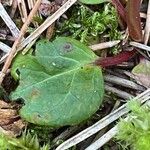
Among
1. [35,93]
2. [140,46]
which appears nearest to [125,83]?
[140,46]

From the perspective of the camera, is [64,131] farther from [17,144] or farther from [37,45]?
[37,45]

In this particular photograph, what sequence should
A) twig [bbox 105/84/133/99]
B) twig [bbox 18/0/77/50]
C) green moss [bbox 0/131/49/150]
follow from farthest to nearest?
1. twig [bbox 18/0/77/50]
2. twig [bbox 105/84/133/99]
3. green moss [bbox 0/131/49/150]

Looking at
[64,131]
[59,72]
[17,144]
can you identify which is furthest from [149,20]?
[17,144]

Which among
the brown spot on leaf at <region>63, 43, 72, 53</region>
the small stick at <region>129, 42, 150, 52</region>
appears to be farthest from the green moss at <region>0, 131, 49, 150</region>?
the small stick at <region>129, 42, 150, 52</region>

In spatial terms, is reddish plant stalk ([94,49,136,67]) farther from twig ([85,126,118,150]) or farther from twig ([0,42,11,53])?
twig ([0,42,11,53])

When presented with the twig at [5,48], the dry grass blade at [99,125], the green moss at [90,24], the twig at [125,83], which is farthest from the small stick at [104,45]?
the twig at [5,48]

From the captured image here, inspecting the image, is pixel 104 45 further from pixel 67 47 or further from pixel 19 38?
pixel 19 38
